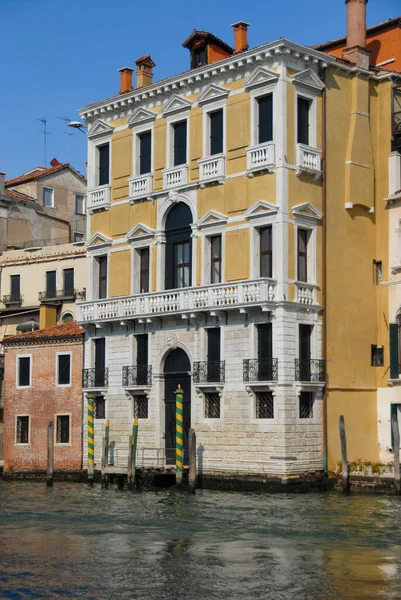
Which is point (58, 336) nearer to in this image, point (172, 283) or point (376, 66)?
point (172, 283)

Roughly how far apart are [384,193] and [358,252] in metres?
1.93

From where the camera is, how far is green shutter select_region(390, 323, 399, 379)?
31656 millimetres

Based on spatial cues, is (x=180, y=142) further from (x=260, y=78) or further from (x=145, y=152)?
(x=260, y=78)

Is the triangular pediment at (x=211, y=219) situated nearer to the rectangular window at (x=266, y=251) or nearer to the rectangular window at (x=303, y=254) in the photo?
the rectangular window at (x=266, y=251)

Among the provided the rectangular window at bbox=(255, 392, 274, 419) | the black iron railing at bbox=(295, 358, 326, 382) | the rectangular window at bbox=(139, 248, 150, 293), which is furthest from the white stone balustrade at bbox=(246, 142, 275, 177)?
the rectangular window at bbox=(255, 392, 274, 419)

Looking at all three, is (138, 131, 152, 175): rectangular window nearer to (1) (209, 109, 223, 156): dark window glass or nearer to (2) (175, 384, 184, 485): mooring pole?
(1) (209, 109, 223, 156): dark window glass

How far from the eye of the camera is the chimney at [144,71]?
36500 millimetres

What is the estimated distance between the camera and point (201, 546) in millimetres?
20828

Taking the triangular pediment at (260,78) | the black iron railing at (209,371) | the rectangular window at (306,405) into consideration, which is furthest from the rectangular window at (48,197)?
the rectangular window at (306,405)

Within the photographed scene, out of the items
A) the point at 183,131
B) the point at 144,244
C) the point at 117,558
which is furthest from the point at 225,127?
the point at 117,558

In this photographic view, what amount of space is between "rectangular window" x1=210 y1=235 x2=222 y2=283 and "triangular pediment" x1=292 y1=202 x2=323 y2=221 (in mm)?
2676

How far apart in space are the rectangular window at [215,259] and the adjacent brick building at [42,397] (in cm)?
586

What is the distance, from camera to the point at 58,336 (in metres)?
36.7

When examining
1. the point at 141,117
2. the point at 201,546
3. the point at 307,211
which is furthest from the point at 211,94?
the point at 201,546
